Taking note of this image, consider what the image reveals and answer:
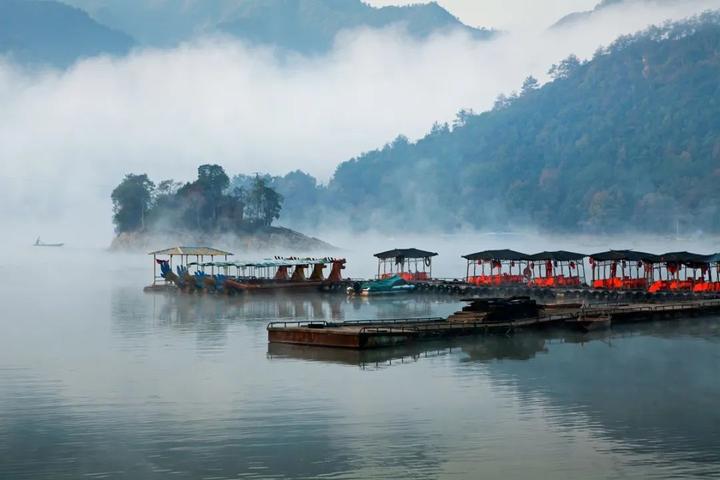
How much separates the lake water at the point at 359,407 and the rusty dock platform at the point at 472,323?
2.98 feet

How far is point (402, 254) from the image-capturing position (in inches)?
4063

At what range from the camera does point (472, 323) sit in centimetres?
5691

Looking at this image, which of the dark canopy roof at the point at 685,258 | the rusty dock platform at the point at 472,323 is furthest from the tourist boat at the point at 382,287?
the rusty dock platform at the point at 472,323

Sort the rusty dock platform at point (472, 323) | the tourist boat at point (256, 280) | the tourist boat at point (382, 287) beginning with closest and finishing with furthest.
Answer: the rusty dock platform at point (472, 323), the tourist boat at point (382, 287), the tourist boat at point (256, 280)

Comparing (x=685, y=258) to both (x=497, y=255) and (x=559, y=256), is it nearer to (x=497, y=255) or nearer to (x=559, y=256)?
(x=559, y=256)

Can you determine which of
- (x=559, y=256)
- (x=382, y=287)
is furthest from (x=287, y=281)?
(x=559, y=256)

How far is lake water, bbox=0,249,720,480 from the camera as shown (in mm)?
29750

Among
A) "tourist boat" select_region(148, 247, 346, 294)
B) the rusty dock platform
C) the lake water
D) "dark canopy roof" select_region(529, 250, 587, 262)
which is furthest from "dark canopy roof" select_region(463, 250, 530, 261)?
the lake water

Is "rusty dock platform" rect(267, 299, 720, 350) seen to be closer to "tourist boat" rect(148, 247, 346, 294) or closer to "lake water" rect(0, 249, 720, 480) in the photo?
"lake water" rect(0, 249, 720, 480)

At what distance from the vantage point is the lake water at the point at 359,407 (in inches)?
1171

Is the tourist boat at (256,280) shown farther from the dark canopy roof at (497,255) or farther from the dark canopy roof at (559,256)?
the dark canopy roof at (559,256)

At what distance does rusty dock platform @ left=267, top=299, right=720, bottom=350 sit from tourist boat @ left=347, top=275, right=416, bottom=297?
31.8 m

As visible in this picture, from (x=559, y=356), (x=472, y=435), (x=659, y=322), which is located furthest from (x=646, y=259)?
(x=472, y=435)

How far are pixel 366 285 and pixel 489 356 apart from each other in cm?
4881
